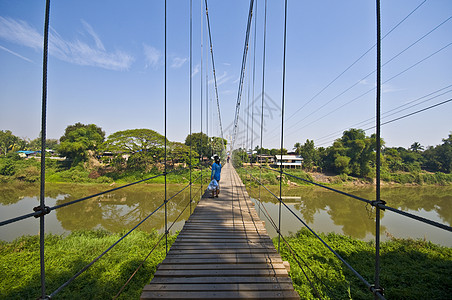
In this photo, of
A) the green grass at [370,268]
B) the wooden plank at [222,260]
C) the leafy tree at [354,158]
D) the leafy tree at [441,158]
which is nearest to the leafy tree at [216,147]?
the leafy tree at [354,158]

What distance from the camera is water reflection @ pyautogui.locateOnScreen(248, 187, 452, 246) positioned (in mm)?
6992

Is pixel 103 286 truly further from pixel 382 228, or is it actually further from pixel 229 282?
pixel 382 228

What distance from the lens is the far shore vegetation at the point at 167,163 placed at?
14.0 meters

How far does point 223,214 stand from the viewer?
2.38 metres

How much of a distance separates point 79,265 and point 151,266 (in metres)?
1.61

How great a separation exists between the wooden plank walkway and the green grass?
2031mm

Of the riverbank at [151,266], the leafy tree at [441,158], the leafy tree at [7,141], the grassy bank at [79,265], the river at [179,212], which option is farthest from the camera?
the leafy tree at [7,141]

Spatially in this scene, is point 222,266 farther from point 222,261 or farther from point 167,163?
point 167,163

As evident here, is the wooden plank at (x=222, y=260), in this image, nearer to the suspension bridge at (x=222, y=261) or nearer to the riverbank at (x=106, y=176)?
the suspension bridge at (x=222, y=261)

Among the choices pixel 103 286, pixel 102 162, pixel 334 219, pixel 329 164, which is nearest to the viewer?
pixel 103 286

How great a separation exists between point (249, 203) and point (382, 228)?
7.89 meters

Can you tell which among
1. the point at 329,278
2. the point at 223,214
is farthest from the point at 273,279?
the point at 329,278

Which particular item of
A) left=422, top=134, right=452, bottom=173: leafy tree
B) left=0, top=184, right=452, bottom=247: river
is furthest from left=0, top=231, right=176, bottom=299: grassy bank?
left=422, top=134, right=452, bottom=173: leafy tree

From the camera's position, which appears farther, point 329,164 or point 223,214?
point 329,164
